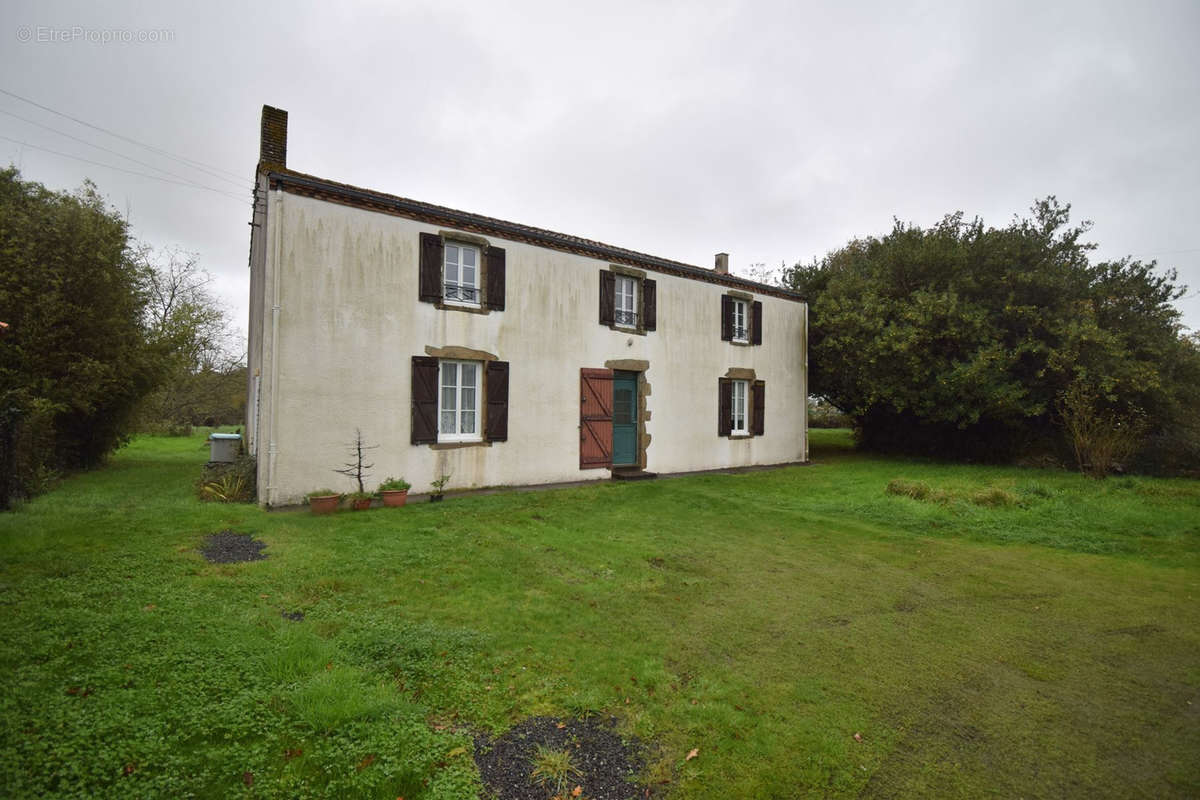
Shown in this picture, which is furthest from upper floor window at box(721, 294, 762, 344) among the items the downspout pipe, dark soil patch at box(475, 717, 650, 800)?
dark soil patch at box(475, 717, 650, 800)

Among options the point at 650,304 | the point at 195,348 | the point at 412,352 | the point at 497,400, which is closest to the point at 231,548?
the point at 412,352

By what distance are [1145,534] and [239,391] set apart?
31.8 meters

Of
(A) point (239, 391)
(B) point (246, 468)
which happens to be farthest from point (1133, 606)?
(A) point (239, 391)

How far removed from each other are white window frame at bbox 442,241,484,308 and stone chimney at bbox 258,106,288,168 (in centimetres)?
312

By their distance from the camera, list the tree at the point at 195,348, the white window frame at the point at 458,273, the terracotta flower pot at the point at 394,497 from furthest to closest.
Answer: the tree at the point at 195,348, the white window frame at the point at 458,273, the terracotta flower pot at the point at 394,497

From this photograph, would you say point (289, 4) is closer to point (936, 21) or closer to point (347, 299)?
point (347, 299)

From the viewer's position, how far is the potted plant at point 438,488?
8.80 meters

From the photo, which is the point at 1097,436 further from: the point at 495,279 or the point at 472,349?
the point at 472,349

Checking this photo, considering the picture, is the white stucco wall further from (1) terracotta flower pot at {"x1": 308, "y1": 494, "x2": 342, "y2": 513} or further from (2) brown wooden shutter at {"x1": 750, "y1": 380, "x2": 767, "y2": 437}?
(2) brown wooden shutter at {"x1": 750, "y1": 380, "x2": 767, "y2": 437}

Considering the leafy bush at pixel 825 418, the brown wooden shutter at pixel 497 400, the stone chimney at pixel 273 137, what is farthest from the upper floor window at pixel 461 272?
the leafy bush at pixel 825 418

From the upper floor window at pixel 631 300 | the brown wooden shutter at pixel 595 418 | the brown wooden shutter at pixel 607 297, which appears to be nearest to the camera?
the brown wooden shutter at pixel 595 418

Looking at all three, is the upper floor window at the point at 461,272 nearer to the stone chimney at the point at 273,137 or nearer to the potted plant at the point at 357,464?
the potted plant at the point at 357,464

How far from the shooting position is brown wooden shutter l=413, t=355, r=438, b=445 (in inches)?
364

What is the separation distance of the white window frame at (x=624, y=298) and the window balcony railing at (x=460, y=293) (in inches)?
132
